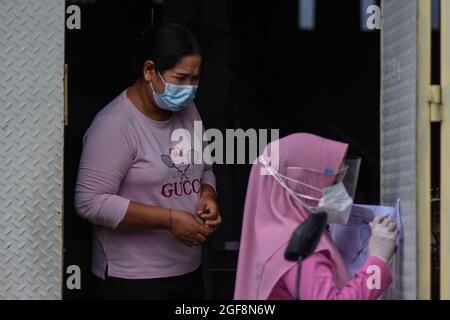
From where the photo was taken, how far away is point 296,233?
2895 mm

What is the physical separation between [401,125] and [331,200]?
53 cm

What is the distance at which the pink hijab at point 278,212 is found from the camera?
3123mm

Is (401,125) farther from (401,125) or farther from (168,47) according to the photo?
(168,47)

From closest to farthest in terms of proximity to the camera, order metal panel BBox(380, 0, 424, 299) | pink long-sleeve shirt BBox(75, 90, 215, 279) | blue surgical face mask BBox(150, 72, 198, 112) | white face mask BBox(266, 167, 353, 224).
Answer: white face mask BBox(266, 167, 353, 224) → metal panel BBox(380, 0, 424, 299) → pink long-sleeve shirt BBox(75, 90, 215, 279) → blue surgical face mask BBox(150, 72, 198, 112)

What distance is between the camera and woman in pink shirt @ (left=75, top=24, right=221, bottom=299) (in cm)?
374

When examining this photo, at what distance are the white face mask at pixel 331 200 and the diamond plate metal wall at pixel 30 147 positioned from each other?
92 cm

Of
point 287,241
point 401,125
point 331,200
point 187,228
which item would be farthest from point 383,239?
point 187,228

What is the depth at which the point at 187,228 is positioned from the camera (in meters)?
3.79

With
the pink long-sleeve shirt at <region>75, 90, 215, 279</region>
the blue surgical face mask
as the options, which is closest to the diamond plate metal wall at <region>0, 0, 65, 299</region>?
the pink long-sleeve shirt at <region>75, 90, 215, 279</region>

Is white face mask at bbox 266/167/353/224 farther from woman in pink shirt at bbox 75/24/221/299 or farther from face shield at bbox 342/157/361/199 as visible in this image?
woman in pink shirt at bbox 75/24/221/299

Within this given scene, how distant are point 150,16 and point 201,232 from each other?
5.27ft
